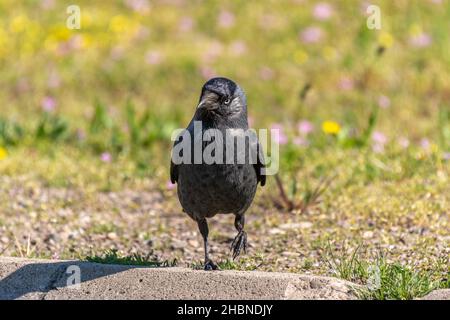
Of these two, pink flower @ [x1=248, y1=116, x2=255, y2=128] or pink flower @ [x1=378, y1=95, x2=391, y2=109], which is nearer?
pink flower @ [x1=248, y1=116, x2=255, y2=128]

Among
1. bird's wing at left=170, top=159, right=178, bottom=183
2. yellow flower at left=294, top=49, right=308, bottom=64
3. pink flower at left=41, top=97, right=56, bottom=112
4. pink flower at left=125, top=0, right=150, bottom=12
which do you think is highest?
pink flower at left=125, top=0, right=150, bottom=12

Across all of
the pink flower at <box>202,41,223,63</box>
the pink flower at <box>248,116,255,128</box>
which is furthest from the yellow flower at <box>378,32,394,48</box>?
the pink flower at <box>202,41,223,63</box>

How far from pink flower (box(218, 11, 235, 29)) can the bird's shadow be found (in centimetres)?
567

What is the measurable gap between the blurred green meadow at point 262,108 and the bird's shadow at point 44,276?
0.67m

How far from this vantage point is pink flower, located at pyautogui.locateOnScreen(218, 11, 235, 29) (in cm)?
955

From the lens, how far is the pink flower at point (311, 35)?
8.99 meters

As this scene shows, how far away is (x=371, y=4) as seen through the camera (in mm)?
9609

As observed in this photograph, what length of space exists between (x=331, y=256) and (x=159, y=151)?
2832 mm

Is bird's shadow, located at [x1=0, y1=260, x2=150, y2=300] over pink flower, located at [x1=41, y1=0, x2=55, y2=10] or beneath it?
beneath

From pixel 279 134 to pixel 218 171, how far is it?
292cm

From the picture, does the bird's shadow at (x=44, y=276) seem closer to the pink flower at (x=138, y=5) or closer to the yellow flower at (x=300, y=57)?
the yellow flower at (x=300, y=57)

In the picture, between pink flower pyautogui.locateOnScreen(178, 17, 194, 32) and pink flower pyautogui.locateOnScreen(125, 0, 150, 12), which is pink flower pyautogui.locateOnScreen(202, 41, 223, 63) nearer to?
pink flower pyautogui.locateOnScreen(178, 17, 194, 32)

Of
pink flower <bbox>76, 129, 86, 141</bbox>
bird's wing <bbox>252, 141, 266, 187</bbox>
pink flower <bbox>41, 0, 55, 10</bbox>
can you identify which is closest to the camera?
bird's wing <bbox>252, 141, 266, 187</bbox>

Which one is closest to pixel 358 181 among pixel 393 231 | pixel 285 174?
pixel 285 174
